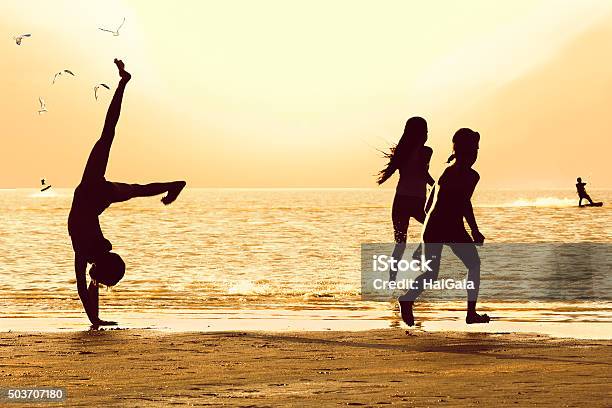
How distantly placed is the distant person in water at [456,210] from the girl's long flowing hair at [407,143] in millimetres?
965

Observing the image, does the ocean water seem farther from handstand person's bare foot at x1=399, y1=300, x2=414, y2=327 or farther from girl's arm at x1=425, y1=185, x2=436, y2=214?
girl's arm at x1=425, y1=185, x2=436, y2=214

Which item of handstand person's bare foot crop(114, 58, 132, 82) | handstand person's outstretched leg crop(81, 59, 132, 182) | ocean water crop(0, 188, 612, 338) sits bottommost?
ocean water crop(0, 188, 612, 338)

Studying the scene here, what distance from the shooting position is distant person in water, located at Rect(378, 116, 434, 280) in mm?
12227

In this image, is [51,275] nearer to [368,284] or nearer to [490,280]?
[368,284]

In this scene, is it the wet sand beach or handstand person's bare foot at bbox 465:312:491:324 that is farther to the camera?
handstand person's bare foot at bbox 465:312:491:324

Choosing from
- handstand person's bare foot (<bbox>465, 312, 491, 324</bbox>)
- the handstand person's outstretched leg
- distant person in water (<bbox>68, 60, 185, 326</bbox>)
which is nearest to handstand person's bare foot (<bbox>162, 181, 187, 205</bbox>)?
distant person in water (<bbox>68, 60, 185, 326</bbox>)

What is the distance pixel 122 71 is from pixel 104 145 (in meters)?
0.80

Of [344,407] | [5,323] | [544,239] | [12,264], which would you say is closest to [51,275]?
[12,264]

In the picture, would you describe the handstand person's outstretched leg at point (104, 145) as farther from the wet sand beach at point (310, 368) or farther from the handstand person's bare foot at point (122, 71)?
the wet sand beach at point (310, 368)

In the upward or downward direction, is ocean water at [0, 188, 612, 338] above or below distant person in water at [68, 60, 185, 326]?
below

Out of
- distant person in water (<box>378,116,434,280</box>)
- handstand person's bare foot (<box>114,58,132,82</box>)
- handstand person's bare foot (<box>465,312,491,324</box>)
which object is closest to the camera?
handstand person's bare foot (<box>114,58,132,82</box>)

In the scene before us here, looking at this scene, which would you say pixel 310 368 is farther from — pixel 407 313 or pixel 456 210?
pixel 456 210

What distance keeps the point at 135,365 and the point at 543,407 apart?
3.34m

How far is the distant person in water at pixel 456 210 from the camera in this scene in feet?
36.2
